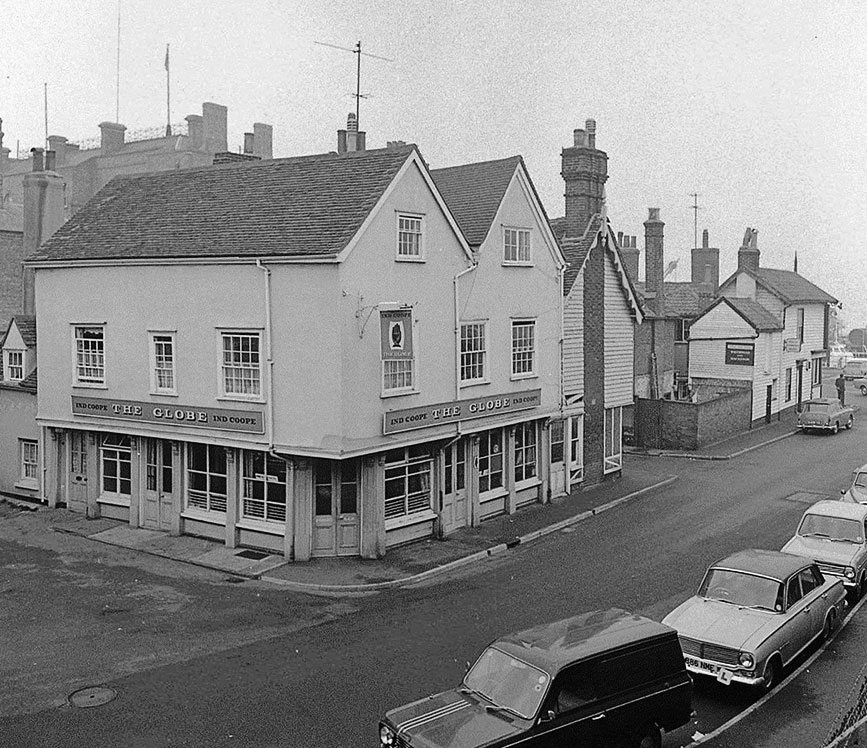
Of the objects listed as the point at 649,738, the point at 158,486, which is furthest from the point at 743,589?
the point at 158,486

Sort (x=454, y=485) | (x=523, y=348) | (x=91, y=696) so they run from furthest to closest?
(x=523, y=348) → (x=454, y=485) → (x=91, y=696)

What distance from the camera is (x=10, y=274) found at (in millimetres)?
39094

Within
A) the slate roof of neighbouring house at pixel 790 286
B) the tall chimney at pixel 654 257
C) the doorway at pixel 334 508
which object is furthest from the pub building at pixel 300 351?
the slate roof of neighbouring house at pixel 790 286

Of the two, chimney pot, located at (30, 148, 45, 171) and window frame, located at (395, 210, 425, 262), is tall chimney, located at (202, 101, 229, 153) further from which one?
window frame, located at (395, 210, 425, 262)

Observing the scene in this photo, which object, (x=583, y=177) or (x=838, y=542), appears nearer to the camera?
(x=838, y=542)

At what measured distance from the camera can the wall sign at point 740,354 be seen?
4802 cm

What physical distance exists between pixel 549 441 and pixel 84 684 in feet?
58.0

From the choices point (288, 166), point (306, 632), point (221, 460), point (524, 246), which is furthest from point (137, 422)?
point (524, 246)

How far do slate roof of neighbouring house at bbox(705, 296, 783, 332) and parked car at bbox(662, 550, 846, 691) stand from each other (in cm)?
3178

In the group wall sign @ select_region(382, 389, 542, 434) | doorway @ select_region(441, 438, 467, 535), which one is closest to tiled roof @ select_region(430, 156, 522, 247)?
wall sign @ select_region(382, 389, 542, 434)

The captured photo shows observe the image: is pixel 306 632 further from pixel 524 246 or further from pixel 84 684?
pixel 524 246

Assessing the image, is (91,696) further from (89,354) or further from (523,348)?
(523,348)

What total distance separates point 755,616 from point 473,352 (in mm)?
12206

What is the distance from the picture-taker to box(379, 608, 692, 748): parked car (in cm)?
1134
